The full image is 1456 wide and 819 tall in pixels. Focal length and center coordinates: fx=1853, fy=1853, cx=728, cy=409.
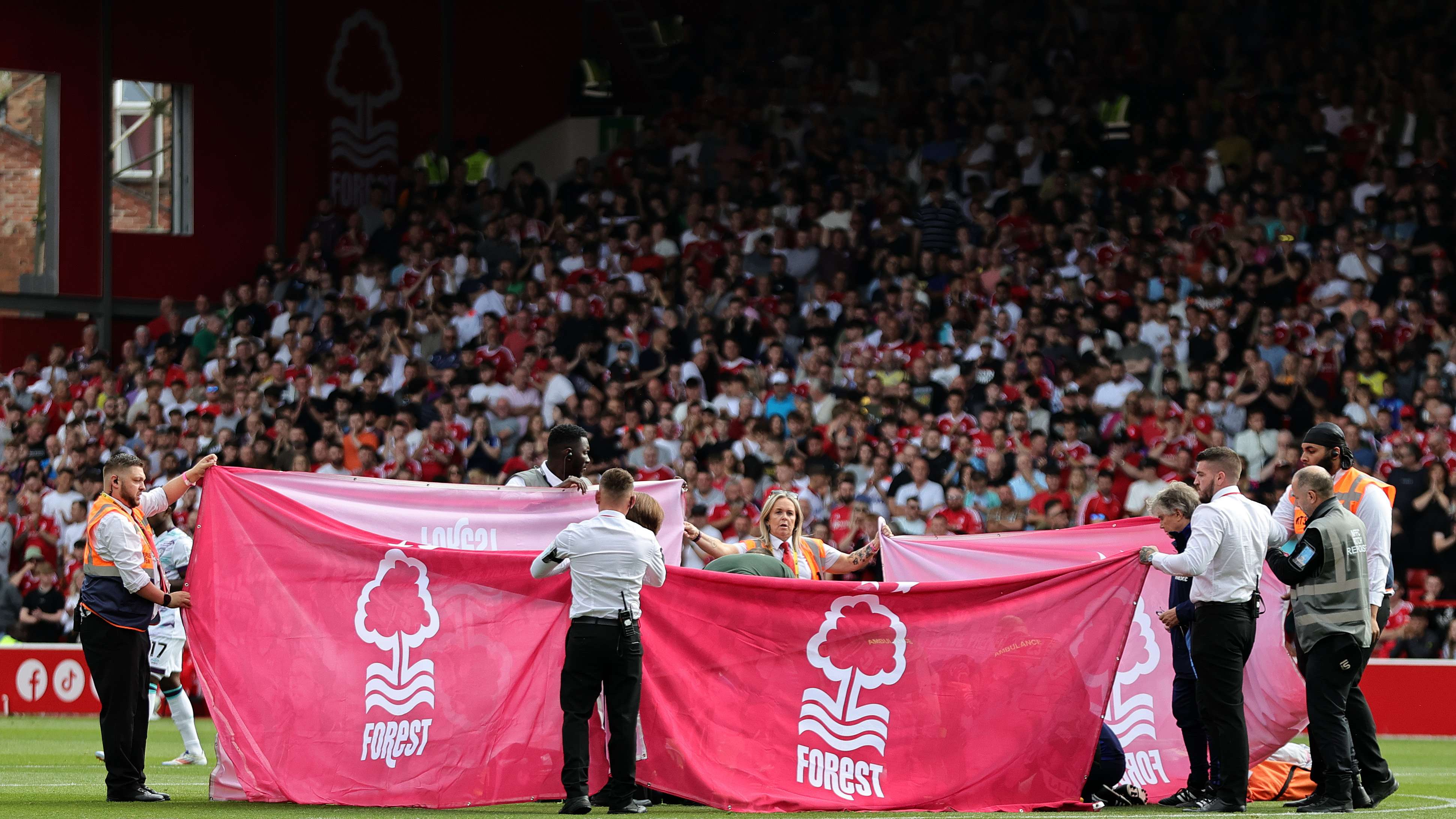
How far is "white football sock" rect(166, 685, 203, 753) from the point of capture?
44.9 feet

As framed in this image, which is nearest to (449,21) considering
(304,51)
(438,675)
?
(304,51)

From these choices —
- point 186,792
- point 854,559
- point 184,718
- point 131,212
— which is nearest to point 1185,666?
point 854,559

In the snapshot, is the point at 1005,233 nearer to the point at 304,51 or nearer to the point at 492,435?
the point at 492,435

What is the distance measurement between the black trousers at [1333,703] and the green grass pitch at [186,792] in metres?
0.31

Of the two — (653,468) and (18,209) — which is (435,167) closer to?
(18,209)

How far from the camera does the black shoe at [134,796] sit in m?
10.8

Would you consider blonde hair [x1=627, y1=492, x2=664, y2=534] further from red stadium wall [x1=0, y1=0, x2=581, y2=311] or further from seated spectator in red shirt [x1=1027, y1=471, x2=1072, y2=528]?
red stadium wall [x1=0, y1=0, x2=581, y2=311]

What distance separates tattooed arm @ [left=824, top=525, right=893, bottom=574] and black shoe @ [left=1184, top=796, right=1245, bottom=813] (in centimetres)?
267

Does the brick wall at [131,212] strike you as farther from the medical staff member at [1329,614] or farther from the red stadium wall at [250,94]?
the medical staff member at [1329,614]

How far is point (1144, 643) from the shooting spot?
11.8 m

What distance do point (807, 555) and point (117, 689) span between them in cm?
436

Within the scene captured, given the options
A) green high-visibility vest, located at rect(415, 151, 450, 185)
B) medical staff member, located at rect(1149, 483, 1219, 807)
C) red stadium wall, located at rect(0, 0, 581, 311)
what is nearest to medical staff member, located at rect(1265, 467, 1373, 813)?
medical staff member, located at rect(1149, 483, 1219, 807)

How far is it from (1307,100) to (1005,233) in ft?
14.0

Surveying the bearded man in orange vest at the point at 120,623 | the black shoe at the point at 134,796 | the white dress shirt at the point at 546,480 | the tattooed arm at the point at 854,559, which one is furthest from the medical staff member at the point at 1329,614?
the black shoe at the point at 134,796
